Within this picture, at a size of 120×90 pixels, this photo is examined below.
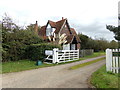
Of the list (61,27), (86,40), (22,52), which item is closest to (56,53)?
(22,52)

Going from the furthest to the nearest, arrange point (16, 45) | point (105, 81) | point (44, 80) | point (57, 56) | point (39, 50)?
point (16, 45)
point (39, 50)
point (57, 56)
point (44, 80)
point (105, 81)

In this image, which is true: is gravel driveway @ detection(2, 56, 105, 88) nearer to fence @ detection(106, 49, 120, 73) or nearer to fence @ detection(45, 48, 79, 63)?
fence @ detection(106, 49, 120, 73)

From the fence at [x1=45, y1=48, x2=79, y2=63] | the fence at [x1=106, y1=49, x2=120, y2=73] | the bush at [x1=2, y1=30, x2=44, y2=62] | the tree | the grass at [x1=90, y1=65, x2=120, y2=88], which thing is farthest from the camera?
the tree

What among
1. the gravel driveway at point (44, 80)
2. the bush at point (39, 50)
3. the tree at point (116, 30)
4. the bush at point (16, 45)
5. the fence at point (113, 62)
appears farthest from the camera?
the tree at point (116, 30)

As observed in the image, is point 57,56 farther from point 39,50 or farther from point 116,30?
point 116,30

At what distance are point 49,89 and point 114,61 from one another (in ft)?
15.5

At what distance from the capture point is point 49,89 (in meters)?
4.14

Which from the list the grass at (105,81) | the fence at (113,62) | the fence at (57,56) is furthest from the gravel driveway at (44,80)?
the fence at (57,56)

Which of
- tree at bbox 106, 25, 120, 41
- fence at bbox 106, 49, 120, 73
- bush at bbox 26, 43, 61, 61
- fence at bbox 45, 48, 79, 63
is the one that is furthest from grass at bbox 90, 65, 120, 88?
tree at bbox 106, 25, 120, 41

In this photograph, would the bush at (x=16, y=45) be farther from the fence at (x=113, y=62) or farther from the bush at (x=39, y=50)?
the fence at (x=113, y=62)

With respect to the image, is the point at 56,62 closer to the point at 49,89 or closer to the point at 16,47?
the point at 16,47

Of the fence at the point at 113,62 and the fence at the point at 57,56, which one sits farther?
the fence at the point at 57,56

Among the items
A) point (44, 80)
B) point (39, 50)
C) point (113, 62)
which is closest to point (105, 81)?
point (113, 62)

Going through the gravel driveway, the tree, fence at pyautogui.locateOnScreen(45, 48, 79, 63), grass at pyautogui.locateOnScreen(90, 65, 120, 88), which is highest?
the tree
